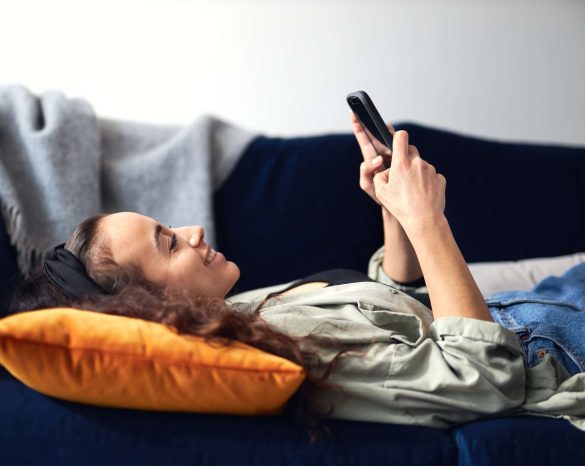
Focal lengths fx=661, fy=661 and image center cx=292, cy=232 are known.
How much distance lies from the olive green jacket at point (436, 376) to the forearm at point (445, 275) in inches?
1.1

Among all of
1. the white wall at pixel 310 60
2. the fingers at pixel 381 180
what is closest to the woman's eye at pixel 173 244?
the fingers at pixel 381 180

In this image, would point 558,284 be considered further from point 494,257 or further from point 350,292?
point 350,292

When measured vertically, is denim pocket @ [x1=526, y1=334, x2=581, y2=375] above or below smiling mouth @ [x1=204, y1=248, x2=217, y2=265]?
below

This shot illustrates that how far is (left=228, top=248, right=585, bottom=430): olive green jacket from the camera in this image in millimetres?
915

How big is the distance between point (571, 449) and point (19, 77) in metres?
1.73

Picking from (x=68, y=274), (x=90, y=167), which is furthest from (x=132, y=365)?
(x=90, y=167)

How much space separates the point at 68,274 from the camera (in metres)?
1.02

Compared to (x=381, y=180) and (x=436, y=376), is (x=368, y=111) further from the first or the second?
(x=436, y=376)

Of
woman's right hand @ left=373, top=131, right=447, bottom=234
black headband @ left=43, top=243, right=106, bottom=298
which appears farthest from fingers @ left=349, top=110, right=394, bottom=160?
black headband @ left=43, top=243, right=106, bottom=298

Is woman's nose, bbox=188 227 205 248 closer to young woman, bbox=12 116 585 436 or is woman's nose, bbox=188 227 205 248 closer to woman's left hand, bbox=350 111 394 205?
young woman, bbox=12 116 585 436

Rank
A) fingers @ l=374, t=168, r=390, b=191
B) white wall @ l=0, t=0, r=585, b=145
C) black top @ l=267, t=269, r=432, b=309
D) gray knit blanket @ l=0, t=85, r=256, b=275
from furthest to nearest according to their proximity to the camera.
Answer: white wall @ l=0, t=0, r=585, b=145
gray knit blanket @ l=0, t=85, r=256, b=275
black top @ l=267, t=269, r=432, b=309
fingers @ l=374, t=168, r=390, b=191

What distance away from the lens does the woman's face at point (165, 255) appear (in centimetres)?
105

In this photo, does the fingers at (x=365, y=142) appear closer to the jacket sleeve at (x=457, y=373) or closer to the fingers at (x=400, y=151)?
the fingers at (x=400, y=151)

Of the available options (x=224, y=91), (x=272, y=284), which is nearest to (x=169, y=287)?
(x=272, y=284)
